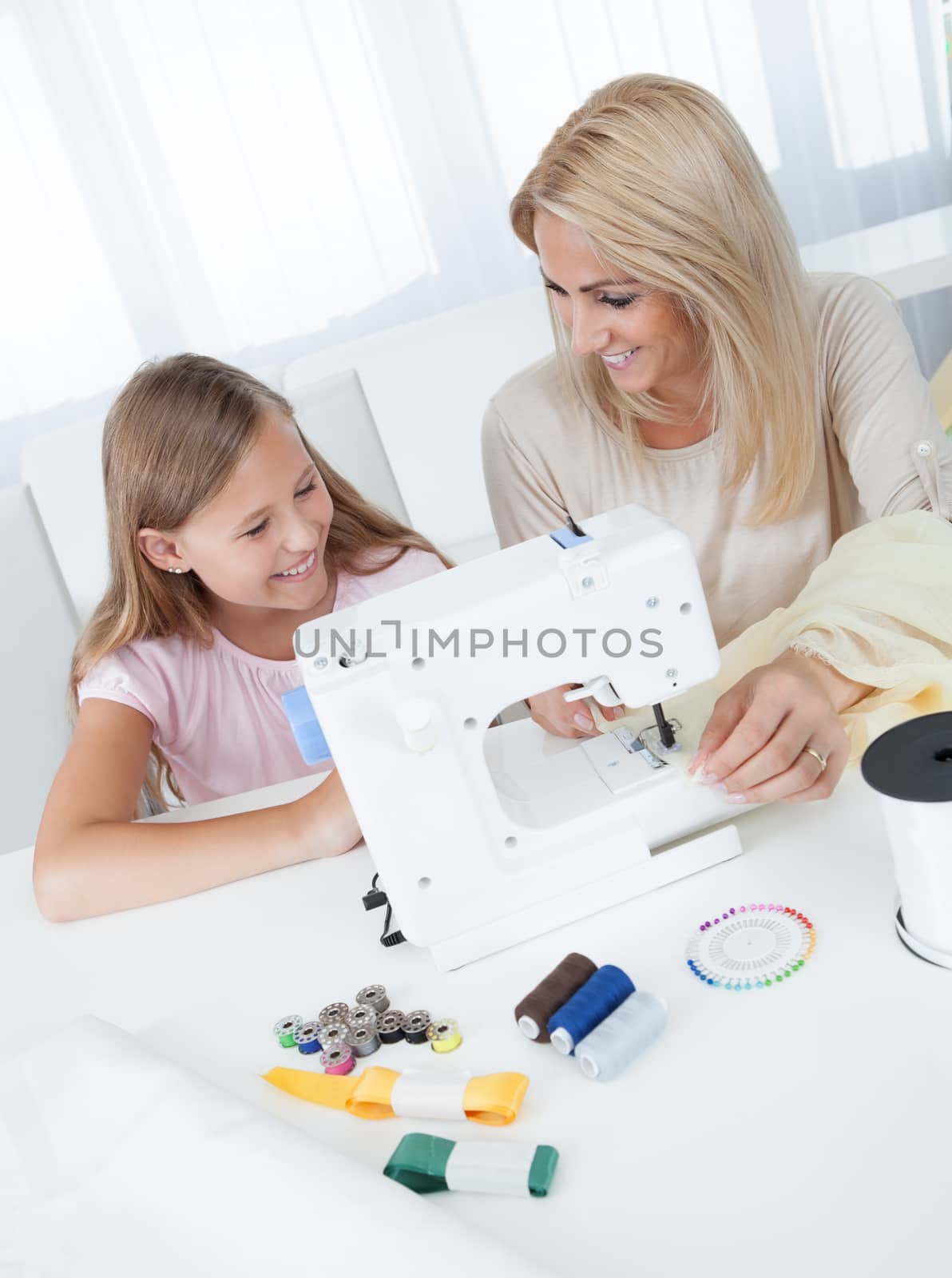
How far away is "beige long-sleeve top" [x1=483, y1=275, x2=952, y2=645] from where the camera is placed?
4.78 ft

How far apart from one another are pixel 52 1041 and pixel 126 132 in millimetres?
3140

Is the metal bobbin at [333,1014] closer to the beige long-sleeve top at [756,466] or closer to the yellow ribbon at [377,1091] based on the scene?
the yellow ribbon at [377,1091]

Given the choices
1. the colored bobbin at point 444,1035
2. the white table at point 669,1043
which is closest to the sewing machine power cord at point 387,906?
the white table at point 669,1043

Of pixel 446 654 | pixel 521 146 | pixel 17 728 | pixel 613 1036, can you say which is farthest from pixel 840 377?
pixel 521 146

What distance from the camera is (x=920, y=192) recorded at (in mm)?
3783

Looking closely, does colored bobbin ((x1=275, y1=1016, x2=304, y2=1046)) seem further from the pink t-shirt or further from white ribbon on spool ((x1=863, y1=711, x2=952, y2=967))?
the pink t-shirt

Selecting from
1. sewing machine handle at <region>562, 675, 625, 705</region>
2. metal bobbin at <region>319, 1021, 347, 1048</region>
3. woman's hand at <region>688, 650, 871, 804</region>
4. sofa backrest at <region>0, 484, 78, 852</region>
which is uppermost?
sewing machine handle at <region>562, 675, 625, 705</region>

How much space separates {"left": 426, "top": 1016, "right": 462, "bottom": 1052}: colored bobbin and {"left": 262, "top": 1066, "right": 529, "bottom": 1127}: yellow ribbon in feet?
0.14

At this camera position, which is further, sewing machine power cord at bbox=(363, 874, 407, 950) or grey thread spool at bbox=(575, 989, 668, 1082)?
sewing machine power cord at bbox=(363, 874, 407, 950)

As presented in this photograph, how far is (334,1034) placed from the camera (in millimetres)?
924

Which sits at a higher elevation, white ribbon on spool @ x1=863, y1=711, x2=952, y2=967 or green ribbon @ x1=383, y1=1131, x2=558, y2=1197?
white ribbon on spool @ x1=863, y1=711, x2=952, y2=967

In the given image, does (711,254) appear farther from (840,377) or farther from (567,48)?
(567,48)

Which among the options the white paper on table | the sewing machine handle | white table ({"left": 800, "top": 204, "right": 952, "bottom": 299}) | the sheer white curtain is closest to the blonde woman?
the sewing machine handle

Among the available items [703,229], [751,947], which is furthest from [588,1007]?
[703,229]
